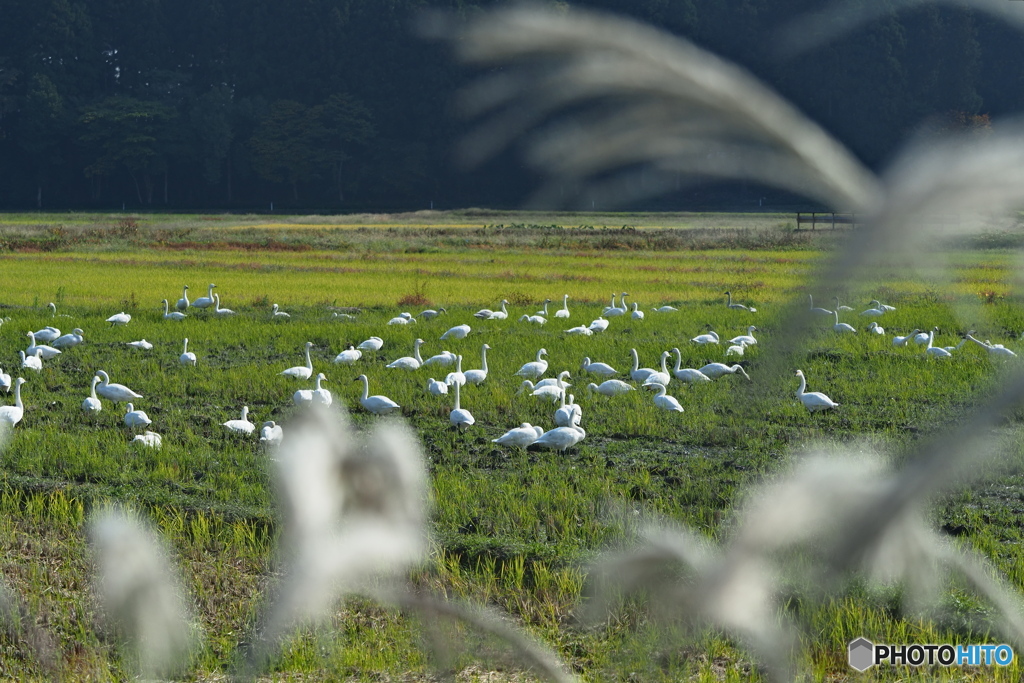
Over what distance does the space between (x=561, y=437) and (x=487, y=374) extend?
3.87 meters

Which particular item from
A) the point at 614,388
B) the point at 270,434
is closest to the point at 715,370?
the point at 614,388

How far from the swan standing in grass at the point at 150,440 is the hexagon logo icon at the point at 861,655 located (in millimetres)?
5622

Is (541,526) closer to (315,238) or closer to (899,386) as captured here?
(899,386)

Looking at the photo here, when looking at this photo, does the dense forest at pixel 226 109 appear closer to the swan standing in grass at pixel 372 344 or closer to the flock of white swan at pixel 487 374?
the flock of white swan at pixel 487 374

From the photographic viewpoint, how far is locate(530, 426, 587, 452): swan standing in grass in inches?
318

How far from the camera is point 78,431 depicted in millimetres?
8984

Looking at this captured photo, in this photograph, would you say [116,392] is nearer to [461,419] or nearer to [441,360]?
[461,419]

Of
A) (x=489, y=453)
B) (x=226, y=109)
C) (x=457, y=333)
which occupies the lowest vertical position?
(x=489, y=453)

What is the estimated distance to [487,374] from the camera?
11.9 meters

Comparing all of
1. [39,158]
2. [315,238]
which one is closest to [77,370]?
[315,238]

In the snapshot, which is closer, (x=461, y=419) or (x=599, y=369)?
(x=461, y=419)

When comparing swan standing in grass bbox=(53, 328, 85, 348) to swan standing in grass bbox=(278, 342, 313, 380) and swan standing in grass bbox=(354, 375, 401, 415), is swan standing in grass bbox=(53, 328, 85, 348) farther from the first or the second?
swan standing in grass bbox=(354, 375, 401, 415)

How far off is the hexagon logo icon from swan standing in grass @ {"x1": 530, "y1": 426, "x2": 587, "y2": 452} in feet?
13.0

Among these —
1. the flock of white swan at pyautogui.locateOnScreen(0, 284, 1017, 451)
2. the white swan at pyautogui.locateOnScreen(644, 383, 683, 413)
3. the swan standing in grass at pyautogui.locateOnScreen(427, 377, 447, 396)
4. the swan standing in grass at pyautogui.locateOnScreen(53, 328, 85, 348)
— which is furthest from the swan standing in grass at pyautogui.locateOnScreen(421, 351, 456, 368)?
the swan standing in grass at pyautogui.locateOnScreen(53, 328, 85, 348)
